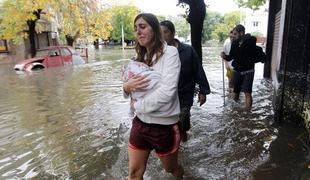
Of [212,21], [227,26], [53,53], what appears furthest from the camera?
[212,21]

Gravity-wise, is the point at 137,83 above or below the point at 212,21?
below

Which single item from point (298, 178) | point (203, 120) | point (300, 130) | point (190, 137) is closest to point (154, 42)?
point (298, 178)

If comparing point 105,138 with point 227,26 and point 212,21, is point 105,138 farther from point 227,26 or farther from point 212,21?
point 212,21

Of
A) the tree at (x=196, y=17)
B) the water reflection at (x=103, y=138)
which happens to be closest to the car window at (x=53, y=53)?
the water reflection at (x=103, y=138)

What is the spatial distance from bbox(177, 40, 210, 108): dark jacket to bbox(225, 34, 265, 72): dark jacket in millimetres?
2921

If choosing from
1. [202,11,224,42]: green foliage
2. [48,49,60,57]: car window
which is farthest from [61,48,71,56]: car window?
[202,11,224,42]: green foliage

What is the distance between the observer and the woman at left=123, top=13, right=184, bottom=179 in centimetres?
275

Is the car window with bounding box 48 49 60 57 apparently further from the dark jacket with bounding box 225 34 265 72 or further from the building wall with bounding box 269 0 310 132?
the building wall with bounding box 269 0 310 132

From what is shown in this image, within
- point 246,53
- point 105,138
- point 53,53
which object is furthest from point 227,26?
point 105,138

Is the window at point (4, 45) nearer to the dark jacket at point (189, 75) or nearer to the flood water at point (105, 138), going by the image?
the flood water at point (105, 138)

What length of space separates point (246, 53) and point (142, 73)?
15.0 ft

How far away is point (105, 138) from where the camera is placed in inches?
236

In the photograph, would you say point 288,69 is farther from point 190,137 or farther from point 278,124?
point 190,137

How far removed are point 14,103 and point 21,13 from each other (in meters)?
12.3
